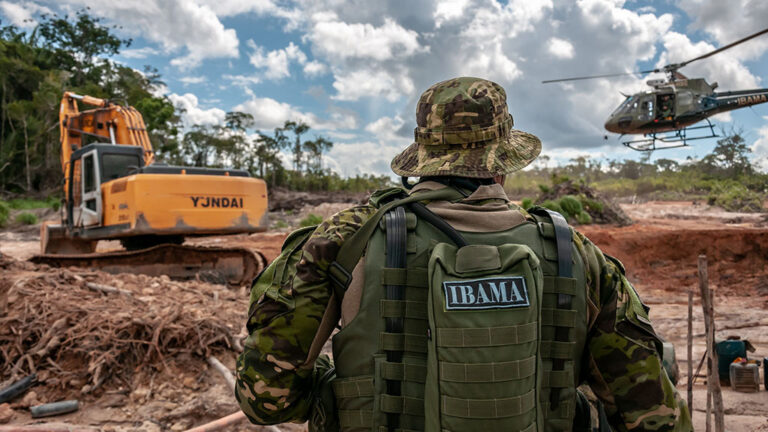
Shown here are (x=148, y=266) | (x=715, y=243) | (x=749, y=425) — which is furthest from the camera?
(x=715, y=243)

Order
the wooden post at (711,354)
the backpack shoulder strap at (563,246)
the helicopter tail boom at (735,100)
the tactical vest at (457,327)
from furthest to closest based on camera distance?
the helicopter tail boom at (735,100), the wooden post at (711,354), the backpack shoulder strap at (563,246), the tactical vest at (457,327)

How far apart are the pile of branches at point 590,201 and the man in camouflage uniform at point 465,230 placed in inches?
650

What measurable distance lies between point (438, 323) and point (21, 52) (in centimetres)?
4177

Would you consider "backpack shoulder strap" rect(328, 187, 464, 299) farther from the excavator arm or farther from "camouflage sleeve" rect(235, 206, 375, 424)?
the excavator arm

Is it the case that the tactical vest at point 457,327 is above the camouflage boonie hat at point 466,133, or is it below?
below

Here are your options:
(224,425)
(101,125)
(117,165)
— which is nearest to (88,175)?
(117,165)

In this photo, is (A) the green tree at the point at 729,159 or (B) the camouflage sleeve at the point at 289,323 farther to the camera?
(A) the green tree at the point at 729,159

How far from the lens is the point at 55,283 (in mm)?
5531

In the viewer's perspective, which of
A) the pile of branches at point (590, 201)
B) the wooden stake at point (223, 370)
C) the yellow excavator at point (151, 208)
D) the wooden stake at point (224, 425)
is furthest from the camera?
the pile of branches at point (590, 201)

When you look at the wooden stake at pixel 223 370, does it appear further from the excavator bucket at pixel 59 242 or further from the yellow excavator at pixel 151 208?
the excavator bucket at pixel 59 242

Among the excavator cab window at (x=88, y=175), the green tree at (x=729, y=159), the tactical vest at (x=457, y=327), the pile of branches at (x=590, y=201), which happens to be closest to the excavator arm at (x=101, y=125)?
the excavator cab window at (x=88, y=175)

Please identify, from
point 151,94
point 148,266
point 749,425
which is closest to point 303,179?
point 151,94

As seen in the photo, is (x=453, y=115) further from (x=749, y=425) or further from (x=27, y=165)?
(x=27, y=165)

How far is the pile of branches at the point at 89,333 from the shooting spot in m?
4.23
